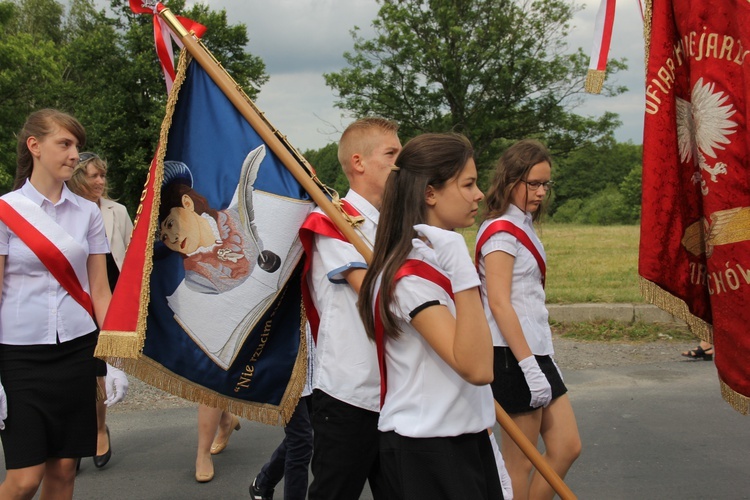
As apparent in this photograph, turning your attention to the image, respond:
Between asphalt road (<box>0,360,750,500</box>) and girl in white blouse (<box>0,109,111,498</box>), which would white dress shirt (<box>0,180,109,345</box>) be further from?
asphalt road (<box>0,360,750,500</box>)

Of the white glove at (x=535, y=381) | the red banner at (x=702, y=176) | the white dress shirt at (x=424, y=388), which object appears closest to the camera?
the white dress shirt at (x=424, y=388)

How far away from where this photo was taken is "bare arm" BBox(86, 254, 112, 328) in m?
3.55

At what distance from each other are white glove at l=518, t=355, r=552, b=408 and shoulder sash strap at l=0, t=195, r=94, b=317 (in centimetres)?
197

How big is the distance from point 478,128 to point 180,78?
25.1m

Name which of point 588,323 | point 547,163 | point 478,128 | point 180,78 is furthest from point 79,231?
point 478,128

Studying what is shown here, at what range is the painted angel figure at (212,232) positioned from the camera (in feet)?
10.5

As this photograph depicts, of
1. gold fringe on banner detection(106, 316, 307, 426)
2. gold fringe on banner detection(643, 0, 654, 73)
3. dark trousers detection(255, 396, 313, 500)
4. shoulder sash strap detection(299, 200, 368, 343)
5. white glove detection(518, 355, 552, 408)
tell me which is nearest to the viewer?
gold fringe on banner detection(643, 0, 654, 73)

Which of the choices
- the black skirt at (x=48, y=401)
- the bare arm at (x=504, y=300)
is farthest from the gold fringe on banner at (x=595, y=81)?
the black skirt at (x=48, y=401)

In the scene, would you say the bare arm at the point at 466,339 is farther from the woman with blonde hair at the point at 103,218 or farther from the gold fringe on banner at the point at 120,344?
the woman with blonde hair at the point at 103,218

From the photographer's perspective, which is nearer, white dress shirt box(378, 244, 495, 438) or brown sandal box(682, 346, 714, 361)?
white dress shirt box(378, 244, 495, 438)

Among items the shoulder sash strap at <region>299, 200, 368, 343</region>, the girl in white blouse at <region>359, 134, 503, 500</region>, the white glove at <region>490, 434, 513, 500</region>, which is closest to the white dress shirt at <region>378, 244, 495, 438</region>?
the girl in white blouse at <region>359, 134, 503, 500</region>

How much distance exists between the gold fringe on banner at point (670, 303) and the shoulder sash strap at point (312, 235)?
1096 mm

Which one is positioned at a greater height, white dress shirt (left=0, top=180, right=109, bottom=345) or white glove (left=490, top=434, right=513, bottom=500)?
white dress shirt (left=0, top=180, right=109, bottom=345)

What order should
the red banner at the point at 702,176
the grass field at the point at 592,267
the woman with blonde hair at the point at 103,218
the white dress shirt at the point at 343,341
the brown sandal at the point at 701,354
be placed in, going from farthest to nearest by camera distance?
the grass field at the point at 592,267, the brown sandal at the point at 701,354, the woman with blonde hair at the point at 103,218, the white dress shirt at the point at 343,341, the red banner at the point at 702,176
